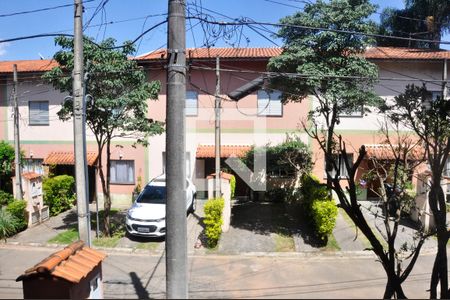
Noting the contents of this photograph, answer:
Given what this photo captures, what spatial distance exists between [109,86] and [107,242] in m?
4.90

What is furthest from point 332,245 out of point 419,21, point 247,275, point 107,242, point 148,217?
point 419,21

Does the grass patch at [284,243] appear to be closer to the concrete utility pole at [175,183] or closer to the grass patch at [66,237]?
the grass patch at [66,237]

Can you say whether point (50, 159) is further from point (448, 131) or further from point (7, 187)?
point (448, 131)

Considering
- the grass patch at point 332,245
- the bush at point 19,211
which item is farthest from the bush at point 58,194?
the grass patch at point 332,245

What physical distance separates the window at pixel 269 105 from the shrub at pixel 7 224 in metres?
10.4

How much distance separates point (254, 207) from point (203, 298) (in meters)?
8.12

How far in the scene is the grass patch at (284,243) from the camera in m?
12.2

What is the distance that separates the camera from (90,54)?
12055 mm

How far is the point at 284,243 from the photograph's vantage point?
1266 cm

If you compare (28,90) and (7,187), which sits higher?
(28,90)

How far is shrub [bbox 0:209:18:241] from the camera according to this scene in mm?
13094

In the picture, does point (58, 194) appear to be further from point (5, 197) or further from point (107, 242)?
point (107, 242)

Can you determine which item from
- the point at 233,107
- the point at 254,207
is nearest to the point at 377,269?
the point at 254,207

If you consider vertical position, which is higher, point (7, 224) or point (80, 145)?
point (80, 145)
